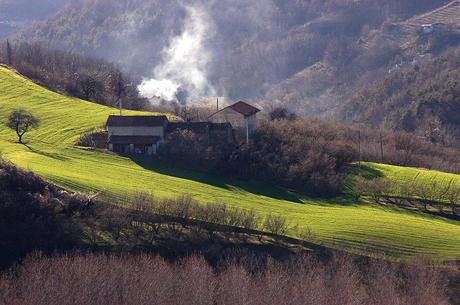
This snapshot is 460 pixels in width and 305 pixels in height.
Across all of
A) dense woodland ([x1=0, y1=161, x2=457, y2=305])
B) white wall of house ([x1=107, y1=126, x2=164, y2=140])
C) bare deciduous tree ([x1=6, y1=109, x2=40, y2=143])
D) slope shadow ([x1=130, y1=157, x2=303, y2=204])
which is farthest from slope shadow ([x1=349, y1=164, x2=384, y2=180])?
bare deciduous tree ([x1=6, y1=109, x2=40, y2=143])

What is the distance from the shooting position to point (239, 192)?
167 ft

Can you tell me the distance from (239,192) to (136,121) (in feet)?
40.4

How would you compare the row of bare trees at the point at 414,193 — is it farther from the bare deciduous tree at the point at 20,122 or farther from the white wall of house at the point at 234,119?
the bare deciduous tree at the point at 20,122

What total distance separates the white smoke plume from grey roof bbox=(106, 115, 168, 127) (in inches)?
2434

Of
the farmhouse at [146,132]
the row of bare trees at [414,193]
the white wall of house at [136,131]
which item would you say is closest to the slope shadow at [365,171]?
the row of bare trees at [414,193]

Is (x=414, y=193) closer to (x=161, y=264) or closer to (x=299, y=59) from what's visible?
(x=161, y=264)

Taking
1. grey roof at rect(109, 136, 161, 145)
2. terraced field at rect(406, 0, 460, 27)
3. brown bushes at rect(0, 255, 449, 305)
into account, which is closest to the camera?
brown bushes at rect(0, 255, 449, 305)

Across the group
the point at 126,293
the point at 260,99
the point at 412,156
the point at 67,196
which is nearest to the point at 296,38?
the point at 260,99

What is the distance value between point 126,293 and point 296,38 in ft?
558

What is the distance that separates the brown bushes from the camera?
86.4 feet

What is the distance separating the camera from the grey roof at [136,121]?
58719 millimetres

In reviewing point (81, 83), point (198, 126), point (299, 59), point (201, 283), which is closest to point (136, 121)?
point (198, 126)

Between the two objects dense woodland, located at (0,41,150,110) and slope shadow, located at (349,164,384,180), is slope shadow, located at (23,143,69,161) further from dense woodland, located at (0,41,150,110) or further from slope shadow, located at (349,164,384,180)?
slope shadow, located at (349,164,384,180)

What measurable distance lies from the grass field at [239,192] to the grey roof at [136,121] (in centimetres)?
347
